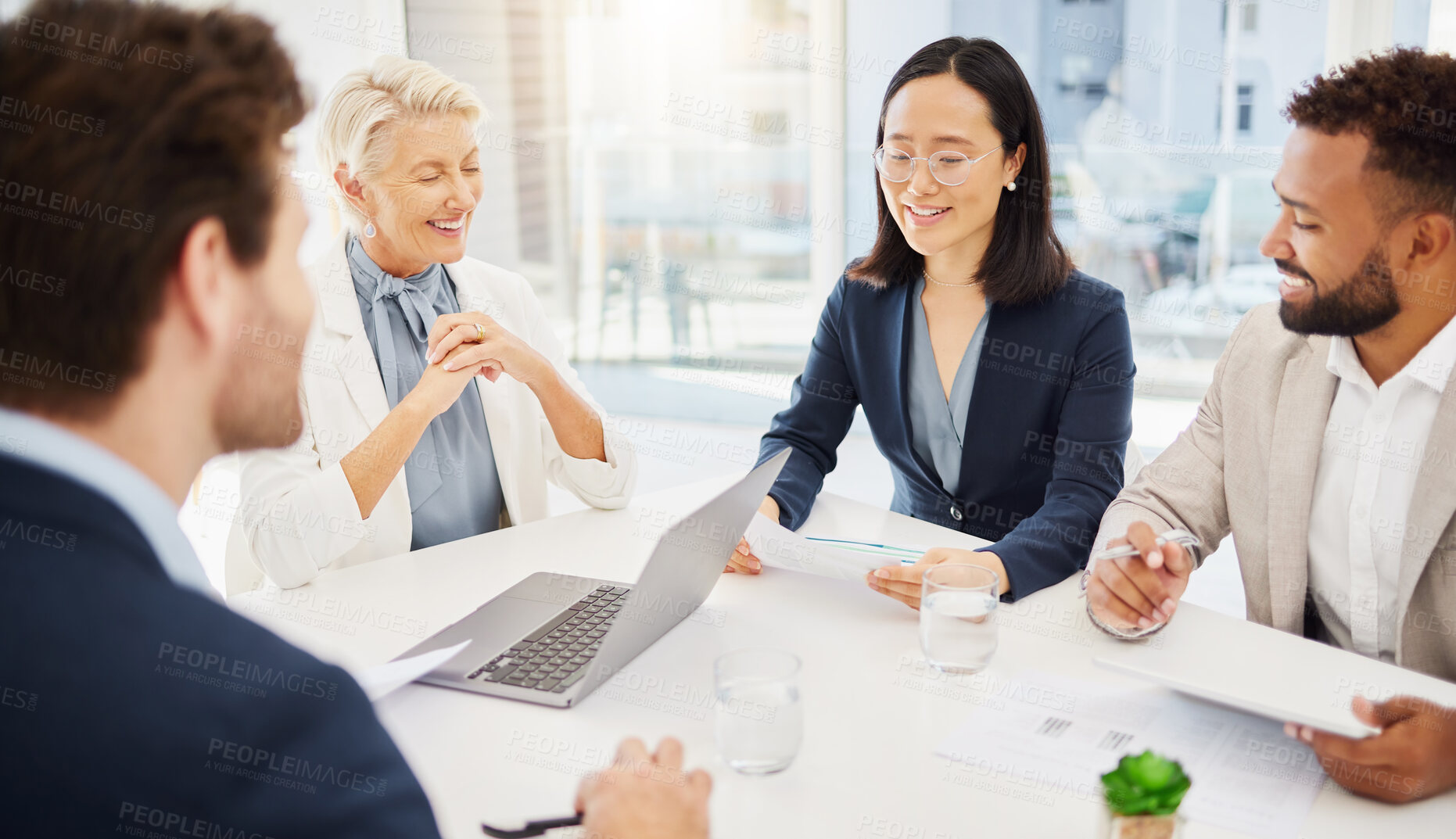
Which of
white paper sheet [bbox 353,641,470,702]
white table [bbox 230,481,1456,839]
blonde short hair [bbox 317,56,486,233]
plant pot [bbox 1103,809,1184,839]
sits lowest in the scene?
white table [bbox 230,481,1456,839]

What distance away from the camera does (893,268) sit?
2.18 m

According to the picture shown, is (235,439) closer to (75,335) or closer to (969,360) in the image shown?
(75,335)

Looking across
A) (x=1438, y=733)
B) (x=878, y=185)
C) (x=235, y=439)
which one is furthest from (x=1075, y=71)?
(x=235, y=439)

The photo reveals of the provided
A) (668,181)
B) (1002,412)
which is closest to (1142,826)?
(1002,412)

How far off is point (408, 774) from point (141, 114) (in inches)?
18.9

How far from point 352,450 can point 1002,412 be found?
1.22m

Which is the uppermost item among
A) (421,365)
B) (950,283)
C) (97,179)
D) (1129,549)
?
(97,179)


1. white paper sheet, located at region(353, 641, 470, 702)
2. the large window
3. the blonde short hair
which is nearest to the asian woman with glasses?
white paper sheet, located at region(353, 641, 470, 702)

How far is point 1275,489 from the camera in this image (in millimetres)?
1500

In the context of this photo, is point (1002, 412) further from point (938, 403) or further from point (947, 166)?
point (947, 166)

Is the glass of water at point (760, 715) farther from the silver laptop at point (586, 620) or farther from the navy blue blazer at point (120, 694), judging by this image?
the navy blue blazer at point (120, 694)

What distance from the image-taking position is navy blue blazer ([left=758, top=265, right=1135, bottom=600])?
1.85 metres

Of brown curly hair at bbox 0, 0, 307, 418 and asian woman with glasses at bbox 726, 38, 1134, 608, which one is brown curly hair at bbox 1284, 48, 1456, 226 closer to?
asian woman with glasses at bbox 726, 38, 1134, 608

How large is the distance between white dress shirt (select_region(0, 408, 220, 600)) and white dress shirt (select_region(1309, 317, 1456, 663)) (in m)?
1.43
